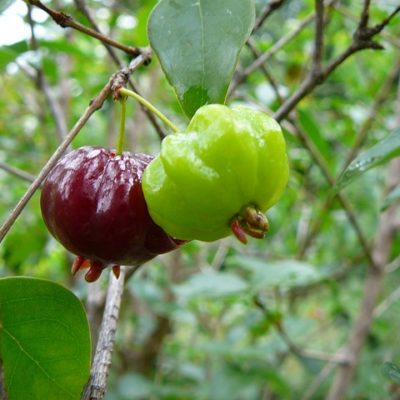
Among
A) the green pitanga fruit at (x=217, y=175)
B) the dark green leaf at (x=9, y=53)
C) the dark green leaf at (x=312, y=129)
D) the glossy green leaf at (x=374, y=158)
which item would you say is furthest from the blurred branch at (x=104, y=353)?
the dark green leaf at (x=312, y=129)

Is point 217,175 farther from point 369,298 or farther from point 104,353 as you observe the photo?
point 369,298

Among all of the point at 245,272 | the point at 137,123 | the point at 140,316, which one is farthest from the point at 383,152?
the point at 245,272

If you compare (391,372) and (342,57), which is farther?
(342,57)

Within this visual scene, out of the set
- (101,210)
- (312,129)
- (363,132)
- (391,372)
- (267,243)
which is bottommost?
(267,243)

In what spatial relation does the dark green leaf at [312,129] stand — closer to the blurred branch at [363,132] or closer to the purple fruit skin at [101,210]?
the blurred branch at [363,132]

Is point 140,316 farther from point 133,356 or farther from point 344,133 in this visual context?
point 344,133

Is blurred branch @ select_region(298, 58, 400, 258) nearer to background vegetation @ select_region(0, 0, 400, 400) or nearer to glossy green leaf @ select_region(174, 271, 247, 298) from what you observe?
background vegetation @ select_region(0, 0, 400, 400)

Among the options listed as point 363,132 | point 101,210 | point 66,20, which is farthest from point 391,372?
point 363,132
